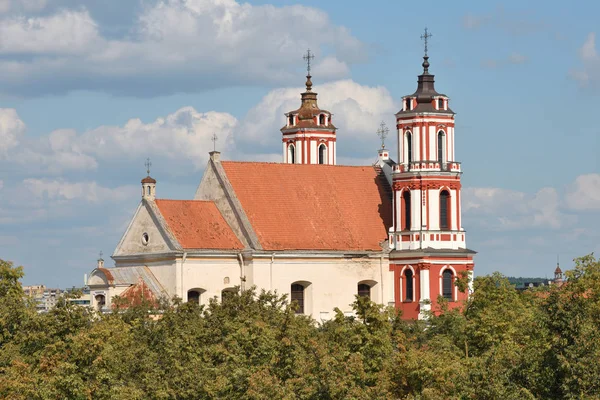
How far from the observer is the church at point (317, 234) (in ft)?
254

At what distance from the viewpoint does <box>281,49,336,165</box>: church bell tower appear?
96.6 meters

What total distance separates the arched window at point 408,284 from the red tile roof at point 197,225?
1006cm

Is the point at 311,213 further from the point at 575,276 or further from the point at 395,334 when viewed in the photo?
the point at 575,276

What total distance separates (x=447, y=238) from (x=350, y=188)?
21.9 ft

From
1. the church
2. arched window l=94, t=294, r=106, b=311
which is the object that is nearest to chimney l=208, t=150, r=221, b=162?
the church

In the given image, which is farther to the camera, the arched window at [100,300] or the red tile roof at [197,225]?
the arched window at [100,300]

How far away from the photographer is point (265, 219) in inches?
3150

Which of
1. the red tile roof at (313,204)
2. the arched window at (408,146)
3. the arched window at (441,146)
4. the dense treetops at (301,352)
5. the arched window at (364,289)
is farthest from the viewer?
the arched window at (408,146)

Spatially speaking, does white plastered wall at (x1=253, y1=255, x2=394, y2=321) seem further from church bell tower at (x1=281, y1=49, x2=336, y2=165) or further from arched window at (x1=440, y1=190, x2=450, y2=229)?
church bell tower at (x1=281, y1=49, x2=336, y2=165)

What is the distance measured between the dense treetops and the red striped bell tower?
51.5 ft

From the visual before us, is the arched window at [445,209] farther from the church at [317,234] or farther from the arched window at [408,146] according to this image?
the arched window at [408,146]

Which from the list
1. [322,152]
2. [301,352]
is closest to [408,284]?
[322,152]

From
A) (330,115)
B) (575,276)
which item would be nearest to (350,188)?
(330,115)

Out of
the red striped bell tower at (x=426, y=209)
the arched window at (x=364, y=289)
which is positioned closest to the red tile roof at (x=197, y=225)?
the arched window at (x=364, y=289)
